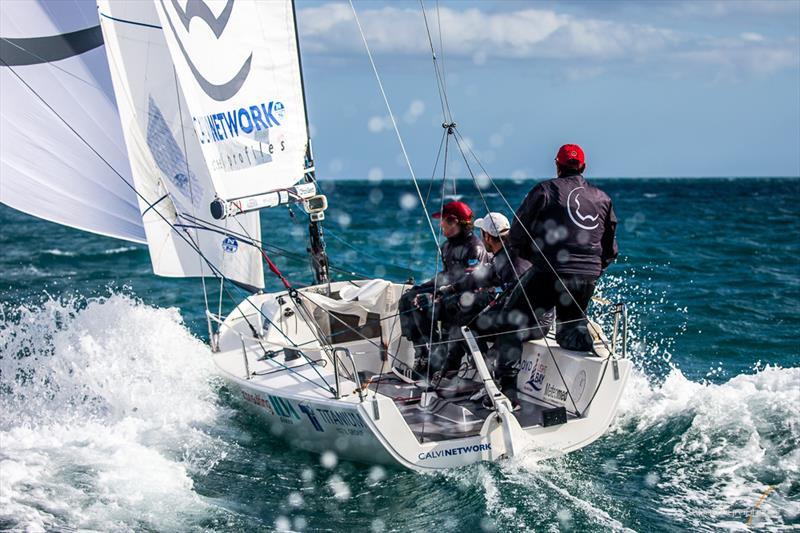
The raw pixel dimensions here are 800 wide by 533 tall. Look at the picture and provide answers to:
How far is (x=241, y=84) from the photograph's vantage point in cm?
780

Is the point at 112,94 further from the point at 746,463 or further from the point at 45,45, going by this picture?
the point at 746,463

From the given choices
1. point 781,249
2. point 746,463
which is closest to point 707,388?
point 746,463

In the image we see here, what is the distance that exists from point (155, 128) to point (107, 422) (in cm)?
276

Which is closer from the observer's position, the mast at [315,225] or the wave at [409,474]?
the wave at [409,474]

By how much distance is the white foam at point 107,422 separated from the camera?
5324 millimetres

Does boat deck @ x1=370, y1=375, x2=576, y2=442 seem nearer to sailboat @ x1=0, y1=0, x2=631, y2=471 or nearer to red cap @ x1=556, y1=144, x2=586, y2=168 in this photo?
sailboat @ x1=0, y1=0, x2=631, y2=471

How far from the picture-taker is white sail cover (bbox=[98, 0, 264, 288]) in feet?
26.9

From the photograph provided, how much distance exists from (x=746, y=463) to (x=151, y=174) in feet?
17.6

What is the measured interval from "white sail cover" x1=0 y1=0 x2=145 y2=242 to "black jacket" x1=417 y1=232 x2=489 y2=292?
2.93 m

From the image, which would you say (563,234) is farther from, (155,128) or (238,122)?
(155,128)

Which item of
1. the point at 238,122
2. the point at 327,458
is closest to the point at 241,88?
the point at 238,122

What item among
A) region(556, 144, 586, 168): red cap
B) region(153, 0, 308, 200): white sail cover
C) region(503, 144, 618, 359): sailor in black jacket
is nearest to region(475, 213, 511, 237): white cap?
region(503, 144, 618, 359): sailor in black jacket

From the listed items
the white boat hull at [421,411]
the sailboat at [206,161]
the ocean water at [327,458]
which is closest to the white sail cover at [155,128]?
the sailboat at [206,161]

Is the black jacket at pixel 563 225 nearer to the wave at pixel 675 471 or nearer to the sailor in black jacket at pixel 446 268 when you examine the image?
the sailor in black jacket at pixel 446 268
